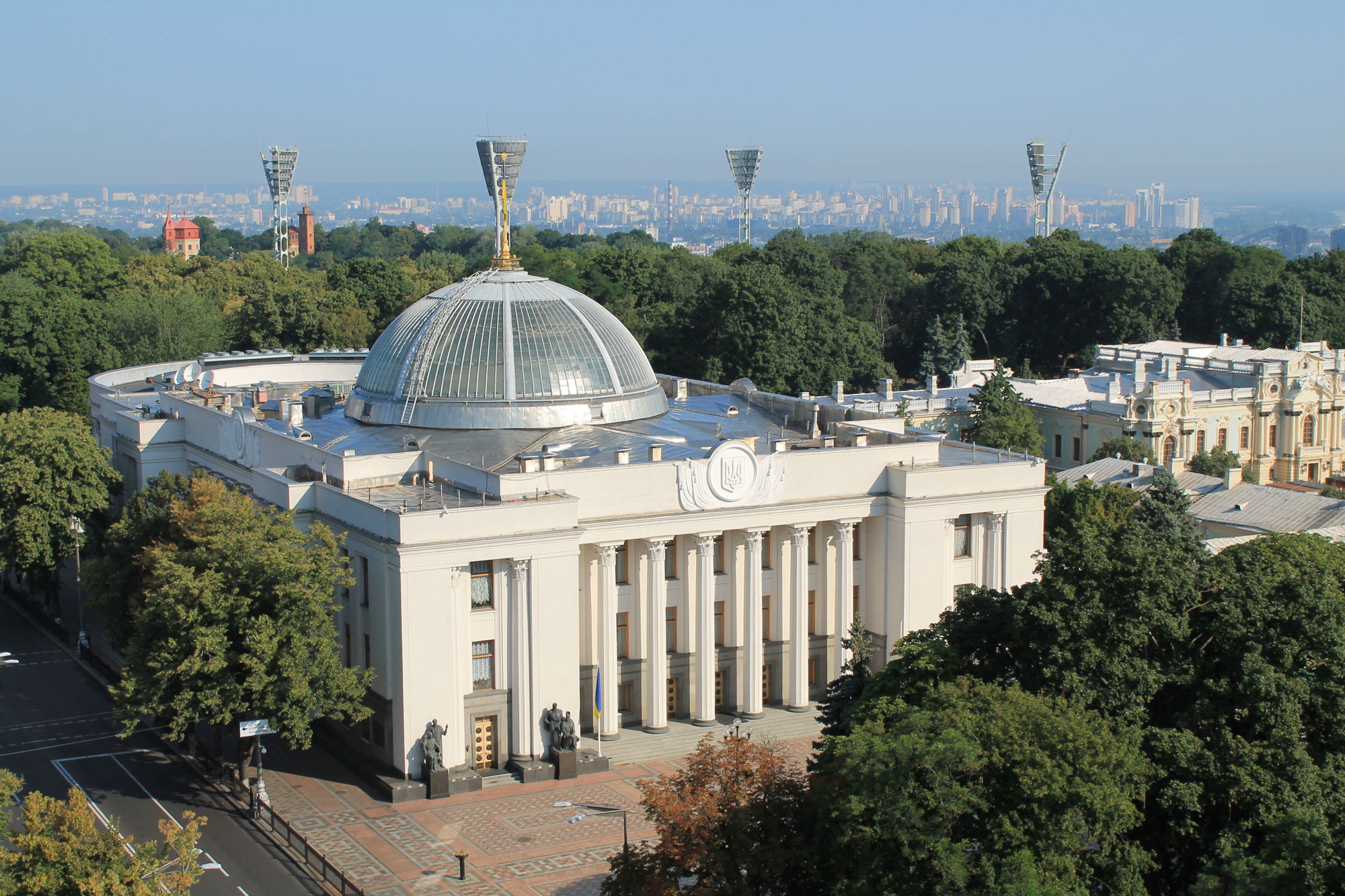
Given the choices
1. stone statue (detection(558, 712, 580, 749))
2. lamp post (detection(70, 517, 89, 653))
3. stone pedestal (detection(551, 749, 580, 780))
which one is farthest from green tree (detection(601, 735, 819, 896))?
lamp post (detection(70, 517, 89, 653))

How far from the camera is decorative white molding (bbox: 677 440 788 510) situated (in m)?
51.4

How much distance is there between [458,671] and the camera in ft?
157

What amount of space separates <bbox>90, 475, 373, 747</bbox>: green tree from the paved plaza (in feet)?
8.55

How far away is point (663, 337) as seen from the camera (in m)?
114

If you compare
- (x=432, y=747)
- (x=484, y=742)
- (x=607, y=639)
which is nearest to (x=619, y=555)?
(x=607, y=639)

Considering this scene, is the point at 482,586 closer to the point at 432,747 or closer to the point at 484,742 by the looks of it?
the point at 484,742

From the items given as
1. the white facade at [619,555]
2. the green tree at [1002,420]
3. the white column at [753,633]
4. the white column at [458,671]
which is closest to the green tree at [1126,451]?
the green tree at [1002,420]

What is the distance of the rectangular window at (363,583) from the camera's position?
1924 inches

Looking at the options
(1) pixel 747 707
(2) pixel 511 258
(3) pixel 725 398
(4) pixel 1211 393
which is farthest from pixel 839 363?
(1) pixel 747 707

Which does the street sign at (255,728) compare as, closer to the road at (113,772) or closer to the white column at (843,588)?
the road at (113,772)

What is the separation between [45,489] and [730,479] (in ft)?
88.9

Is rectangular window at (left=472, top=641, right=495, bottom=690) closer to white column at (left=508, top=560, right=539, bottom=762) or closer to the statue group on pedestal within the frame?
white column at (left=508, top=560, right=539, bottom=762)

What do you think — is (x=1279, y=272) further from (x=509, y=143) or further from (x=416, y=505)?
(x=416, y=505)

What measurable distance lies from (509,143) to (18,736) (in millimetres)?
48487
